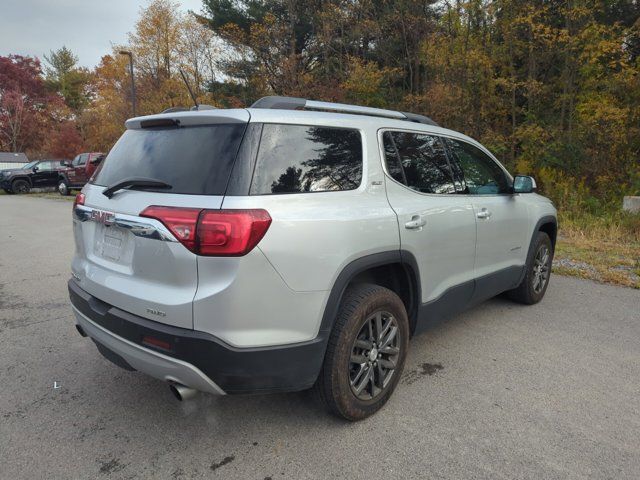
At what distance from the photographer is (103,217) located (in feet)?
8.31

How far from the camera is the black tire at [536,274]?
15.0 feet

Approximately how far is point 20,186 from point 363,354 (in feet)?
86.8

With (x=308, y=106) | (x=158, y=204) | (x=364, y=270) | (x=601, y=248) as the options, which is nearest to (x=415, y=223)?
(x=364, y=270)

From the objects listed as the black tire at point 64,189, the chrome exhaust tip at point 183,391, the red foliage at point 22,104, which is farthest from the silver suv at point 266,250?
the red foliage at point 22,104

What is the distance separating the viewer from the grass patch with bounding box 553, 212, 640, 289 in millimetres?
5867

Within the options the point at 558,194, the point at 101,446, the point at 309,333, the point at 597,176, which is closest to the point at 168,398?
the point at 101,446

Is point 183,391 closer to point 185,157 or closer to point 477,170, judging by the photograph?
point 185,157

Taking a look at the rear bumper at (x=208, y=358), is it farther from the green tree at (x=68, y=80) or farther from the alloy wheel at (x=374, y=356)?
the green tree at (x=68, y=80)

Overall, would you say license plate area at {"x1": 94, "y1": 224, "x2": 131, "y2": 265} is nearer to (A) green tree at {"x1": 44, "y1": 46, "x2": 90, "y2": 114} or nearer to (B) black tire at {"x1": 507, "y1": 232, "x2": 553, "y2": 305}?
(B) black tire at {"x1": 507, "y1": 232, "x2": 553, "y2": 305}

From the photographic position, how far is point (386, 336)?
281cm

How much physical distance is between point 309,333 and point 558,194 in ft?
34.9

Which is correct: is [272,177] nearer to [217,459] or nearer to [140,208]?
[140,208]

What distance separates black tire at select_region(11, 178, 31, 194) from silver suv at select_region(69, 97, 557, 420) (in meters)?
24.8

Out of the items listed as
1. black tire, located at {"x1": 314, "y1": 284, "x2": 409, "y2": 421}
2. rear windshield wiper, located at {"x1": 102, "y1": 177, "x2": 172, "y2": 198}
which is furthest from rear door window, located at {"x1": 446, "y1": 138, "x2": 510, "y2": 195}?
rear windshield wiper, located at {"x1": 102, "y1": 177, "x2": 172, "y2": 198}
